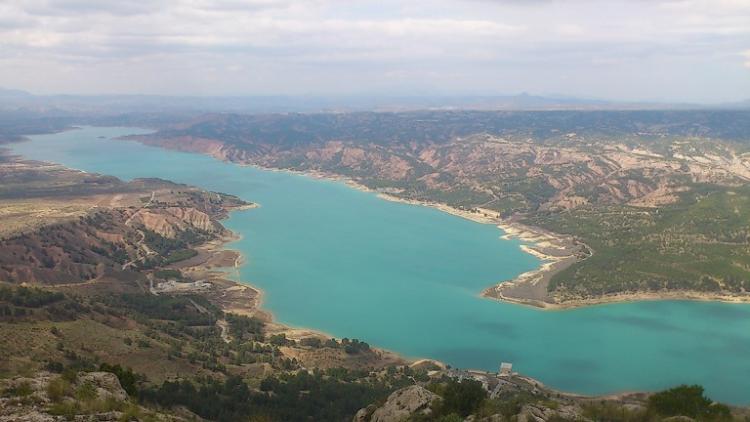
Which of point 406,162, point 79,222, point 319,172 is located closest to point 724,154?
point 406,162

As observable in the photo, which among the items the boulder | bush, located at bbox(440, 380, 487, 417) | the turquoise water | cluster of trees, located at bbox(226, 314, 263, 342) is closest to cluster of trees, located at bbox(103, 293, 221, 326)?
cluster of trees, located at bbox(226, 314, 263, 342)

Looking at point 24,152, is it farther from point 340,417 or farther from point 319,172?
point 340,417

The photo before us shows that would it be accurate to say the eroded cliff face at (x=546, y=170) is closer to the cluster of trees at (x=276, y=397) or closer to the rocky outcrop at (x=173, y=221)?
the rocky outcrop at (x=173, y=221)

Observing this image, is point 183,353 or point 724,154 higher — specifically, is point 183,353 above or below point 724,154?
below

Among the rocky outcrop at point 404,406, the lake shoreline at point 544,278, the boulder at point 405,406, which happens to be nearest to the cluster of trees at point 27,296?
the rocky outcrop at point 404,406

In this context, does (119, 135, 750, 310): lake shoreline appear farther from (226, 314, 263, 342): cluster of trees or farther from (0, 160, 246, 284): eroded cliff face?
(0, 160, 246, 284): eroded cliff face

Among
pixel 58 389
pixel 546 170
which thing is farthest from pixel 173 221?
pixel 546 170

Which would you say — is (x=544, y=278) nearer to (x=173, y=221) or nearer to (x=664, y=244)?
(x=664, y=244)
